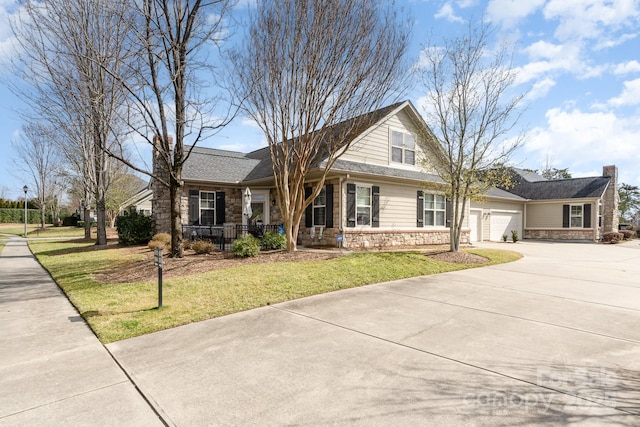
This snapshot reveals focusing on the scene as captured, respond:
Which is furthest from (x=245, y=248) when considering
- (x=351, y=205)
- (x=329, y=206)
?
(x=351, y=205)

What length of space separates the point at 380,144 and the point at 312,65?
6022 millimetres

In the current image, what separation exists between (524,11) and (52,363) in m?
12.7

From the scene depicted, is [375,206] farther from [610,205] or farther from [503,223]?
[610,205]

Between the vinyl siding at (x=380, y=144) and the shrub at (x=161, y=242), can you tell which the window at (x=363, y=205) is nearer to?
the vinyl siding at (x=380, y=144)

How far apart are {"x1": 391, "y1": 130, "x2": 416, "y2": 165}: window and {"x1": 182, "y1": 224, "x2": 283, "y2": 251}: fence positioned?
250 inches

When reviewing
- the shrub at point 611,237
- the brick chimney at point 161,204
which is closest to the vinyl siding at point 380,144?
the brick chimney at point 161,204

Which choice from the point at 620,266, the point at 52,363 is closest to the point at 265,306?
the point at 52,363

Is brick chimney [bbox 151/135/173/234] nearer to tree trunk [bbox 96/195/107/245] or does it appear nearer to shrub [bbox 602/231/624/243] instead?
tree trunk [bbox 96/195/107/245]

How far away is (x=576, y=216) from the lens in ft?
77.0

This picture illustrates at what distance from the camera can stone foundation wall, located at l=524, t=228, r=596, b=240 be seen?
22.8 meters

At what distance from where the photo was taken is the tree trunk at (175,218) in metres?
10.1

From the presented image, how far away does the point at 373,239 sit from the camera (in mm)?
14547

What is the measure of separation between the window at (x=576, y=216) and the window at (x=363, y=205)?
18.0 metres

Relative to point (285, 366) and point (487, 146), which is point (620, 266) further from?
point (285, 366)
